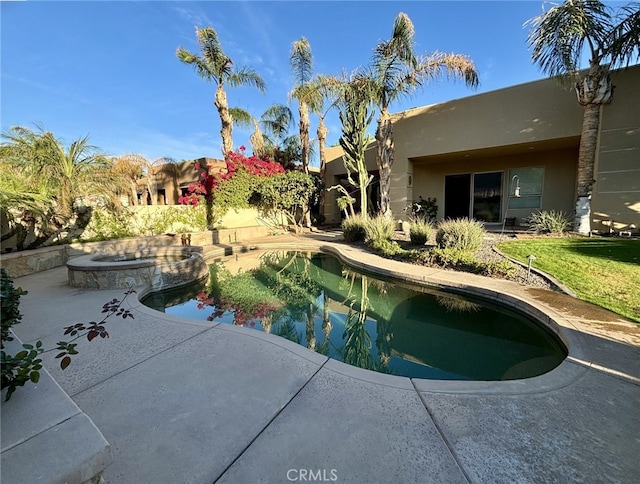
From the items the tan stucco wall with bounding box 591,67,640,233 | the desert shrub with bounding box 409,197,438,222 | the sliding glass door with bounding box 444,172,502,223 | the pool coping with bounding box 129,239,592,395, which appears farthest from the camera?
the desert shrub with bounding box 409,197,438,222

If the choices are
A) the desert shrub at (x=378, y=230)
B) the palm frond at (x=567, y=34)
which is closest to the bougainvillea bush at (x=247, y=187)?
the desert shrub at (x=378, y=230)

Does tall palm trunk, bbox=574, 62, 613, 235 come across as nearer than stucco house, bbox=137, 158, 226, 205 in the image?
Yes

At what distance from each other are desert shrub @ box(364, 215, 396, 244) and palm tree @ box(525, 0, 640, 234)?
5.31m

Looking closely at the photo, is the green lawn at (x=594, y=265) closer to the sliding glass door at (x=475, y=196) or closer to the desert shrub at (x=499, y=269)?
the desert shrub at (x=499, y=269)

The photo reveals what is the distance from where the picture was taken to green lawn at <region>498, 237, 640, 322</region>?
4184 millimetres

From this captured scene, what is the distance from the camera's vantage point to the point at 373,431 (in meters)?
1.93

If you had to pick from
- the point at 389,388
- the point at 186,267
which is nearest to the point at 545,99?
the point at 389,388

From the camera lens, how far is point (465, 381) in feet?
8.42

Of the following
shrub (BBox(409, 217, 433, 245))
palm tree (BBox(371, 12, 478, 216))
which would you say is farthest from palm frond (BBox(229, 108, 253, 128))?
shrub (BBox(409, 217, 433, 245))

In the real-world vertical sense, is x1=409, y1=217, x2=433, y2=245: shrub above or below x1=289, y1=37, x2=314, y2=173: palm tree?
below

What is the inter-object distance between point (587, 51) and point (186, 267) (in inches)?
456

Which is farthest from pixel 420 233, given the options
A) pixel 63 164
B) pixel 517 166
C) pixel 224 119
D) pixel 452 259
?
pixel 63 164

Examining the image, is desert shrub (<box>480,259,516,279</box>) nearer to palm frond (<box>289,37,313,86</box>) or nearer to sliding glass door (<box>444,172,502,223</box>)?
sliding glass door (<box>444,172,502,223</box>)

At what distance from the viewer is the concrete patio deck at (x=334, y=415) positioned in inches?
65.7
